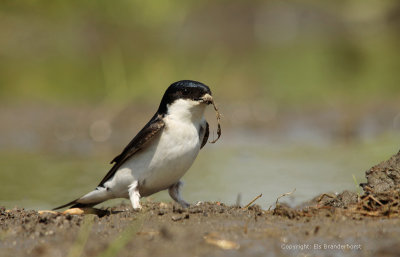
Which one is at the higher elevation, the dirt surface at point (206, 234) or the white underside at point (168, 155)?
the white underside at point (168, 155)

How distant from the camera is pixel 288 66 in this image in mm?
21125

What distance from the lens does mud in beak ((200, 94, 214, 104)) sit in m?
6.04

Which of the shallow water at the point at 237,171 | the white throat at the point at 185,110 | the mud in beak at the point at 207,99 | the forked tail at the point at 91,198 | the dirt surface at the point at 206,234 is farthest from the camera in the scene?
the shallow water at the point at 237,171

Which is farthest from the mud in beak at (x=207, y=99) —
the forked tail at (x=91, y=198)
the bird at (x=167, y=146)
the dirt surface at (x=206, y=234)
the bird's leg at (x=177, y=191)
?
the forked tail at (x=91, y=198)

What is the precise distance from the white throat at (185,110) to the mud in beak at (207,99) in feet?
0.25

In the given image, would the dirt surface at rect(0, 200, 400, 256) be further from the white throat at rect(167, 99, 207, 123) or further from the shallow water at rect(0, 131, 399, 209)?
the shallow water at rect(0, 131, 399, 209)

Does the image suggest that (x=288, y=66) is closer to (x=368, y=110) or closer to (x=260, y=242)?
(x=368, y=110)

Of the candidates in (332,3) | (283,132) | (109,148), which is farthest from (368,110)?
(332,3)

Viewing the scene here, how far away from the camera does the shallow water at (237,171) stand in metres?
8.27

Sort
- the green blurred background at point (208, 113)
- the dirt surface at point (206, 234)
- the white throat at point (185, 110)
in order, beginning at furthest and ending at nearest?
Result: the green blurred background at point (208, 113) < the white throat at point (185, 110) < the dirt surface at point (206, 234)

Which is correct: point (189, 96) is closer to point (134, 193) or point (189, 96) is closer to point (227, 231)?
point (134, 193)

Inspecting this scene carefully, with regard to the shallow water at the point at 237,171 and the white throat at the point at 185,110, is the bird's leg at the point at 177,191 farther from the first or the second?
the shallow water at the point at 237,171

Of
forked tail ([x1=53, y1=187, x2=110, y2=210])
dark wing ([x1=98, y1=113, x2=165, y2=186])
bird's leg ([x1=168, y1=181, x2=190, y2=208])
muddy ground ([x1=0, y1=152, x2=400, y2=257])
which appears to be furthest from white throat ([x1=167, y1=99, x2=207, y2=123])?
forked tail ([x1=53, y1=187, x2=110, y2=210])

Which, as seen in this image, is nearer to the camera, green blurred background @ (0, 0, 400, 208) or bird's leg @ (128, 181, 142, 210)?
bird's leg @ (128, 181, 142, 210)
